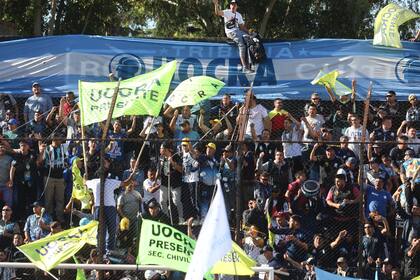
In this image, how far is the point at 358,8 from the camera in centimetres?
3356

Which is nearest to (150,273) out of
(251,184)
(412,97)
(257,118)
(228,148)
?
(251,184)

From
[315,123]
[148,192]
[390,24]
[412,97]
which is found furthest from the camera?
[390,24]

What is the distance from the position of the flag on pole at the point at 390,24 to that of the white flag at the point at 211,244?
365 inches

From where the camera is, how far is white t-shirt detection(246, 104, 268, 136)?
18.2 m

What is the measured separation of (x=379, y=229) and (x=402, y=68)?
5.69m

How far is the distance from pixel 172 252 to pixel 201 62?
8.23m

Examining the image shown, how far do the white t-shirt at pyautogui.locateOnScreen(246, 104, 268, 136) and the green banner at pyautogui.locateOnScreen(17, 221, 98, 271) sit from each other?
4.76 m

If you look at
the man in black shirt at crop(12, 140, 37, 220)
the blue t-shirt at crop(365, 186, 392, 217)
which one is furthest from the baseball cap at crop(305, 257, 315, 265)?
the man in black shirt at crop(12, 140, 37, 220)

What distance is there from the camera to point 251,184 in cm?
1678

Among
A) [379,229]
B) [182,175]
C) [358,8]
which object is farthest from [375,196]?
[358,8]

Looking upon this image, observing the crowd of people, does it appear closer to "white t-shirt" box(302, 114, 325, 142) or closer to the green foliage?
"white t-shirt" box(302, 114, 325, 142)

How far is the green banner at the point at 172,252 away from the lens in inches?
525

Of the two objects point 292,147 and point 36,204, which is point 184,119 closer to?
point 292,147

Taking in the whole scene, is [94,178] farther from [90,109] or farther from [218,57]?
[218,57]
